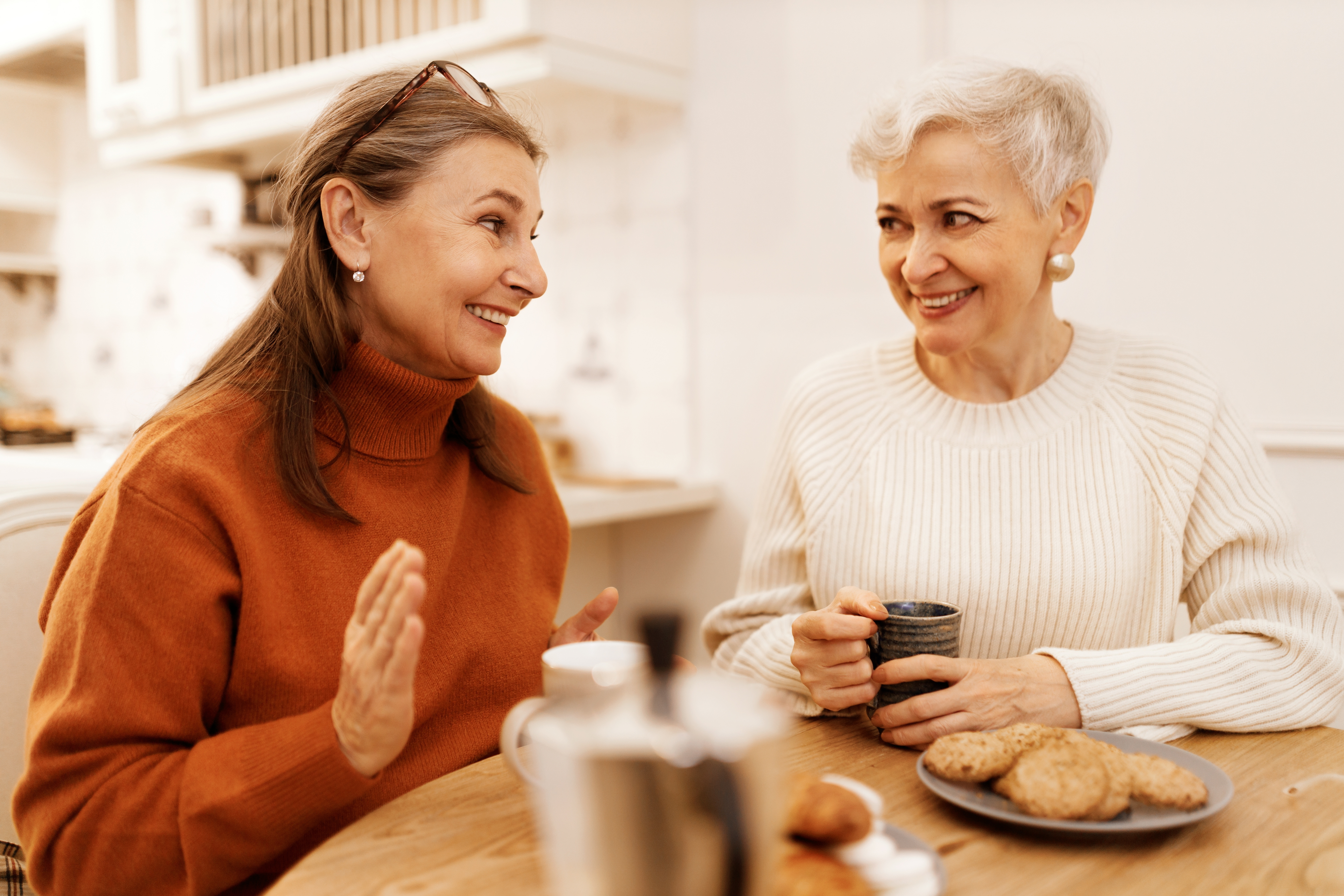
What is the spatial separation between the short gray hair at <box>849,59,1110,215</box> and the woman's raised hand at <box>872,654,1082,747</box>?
23.6 inches

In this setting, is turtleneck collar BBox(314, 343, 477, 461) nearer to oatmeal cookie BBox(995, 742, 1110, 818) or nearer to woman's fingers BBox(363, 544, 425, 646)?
woman's fingers BBox(363, 544, 425, 646)

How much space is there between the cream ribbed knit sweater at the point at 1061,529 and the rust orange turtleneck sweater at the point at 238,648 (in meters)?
0.39

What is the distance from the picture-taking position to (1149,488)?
4.28ft

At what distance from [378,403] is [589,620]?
0.34m

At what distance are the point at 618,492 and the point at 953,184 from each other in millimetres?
1358

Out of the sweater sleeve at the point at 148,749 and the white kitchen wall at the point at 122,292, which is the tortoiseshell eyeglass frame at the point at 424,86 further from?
the white kitchen wall at the point at 122,292

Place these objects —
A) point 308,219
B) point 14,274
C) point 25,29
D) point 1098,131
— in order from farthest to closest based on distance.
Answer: point 14,274 < point 25,29 < point 1098,131 < point 308,219

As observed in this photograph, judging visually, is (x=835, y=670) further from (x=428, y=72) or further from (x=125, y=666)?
(x=428, y=72)

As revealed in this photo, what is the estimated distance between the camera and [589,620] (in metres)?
1.19

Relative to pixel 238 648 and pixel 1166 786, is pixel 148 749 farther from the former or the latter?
pixel 1166 786

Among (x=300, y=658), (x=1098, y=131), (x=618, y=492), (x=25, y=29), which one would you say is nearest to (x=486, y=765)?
(x=300, y=658)

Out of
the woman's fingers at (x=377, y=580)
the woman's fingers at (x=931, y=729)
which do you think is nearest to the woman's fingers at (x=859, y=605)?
the woman's fingers at (x=931, y=729)

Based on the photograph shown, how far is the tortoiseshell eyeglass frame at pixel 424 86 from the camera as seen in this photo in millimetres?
1189

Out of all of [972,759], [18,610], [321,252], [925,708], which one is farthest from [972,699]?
[18,610]
